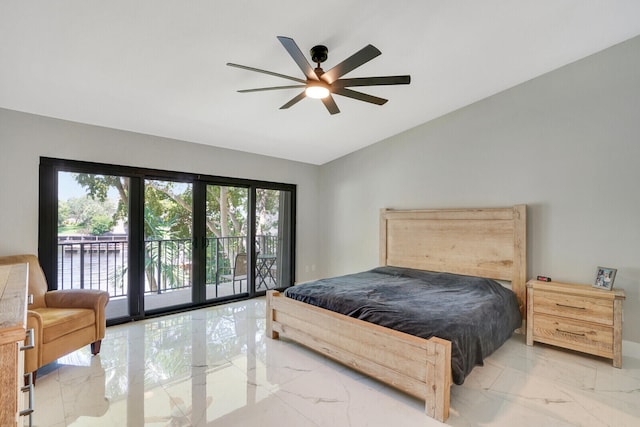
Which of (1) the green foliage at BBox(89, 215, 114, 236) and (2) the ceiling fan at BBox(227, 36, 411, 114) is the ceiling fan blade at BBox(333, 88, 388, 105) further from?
(1) the green foliage at BBox(89, 215, 114, 236)

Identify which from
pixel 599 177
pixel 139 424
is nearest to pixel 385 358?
pixel 139 424

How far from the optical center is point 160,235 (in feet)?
13.8

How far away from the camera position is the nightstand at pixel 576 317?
8.89 feet

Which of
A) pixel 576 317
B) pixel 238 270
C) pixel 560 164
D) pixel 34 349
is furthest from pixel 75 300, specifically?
pixel 560 164

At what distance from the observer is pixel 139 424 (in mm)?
1955

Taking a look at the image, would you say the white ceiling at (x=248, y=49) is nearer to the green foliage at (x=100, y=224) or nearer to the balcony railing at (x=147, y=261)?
the green foliage at (x=100, y=224)

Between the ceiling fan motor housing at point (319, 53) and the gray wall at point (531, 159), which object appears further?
the gray wall at point (531, 159)

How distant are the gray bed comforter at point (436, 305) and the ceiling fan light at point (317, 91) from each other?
5.95 ft

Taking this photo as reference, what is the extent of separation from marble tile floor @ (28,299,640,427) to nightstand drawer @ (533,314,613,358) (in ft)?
0.41

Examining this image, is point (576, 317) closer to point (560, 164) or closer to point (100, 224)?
point (560, 164)

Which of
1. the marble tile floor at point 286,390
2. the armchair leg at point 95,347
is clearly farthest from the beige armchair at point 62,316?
the marble tile floor at point 286,390

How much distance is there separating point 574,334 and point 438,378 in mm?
1851

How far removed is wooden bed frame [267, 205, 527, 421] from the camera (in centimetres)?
208

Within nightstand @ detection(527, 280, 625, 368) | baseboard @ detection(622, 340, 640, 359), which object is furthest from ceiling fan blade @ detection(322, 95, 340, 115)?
baseboard @ detection(622, 340, 640, 359)
